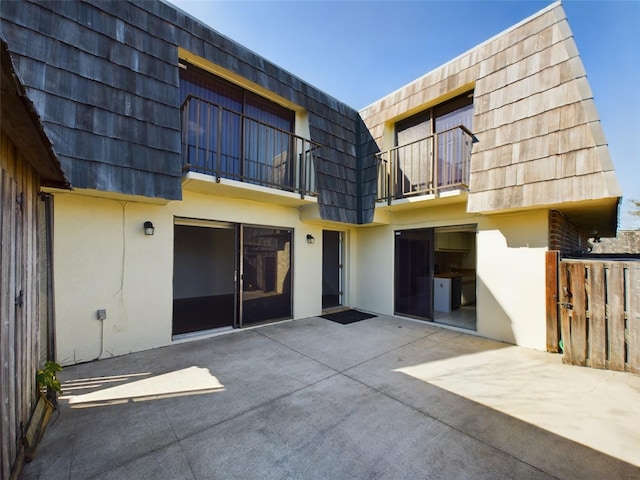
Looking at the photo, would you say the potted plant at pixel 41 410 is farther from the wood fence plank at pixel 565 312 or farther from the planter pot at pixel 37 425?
the wood fence plank at pixel 565 312

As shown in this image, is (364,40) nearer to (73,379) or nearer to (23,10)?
(23,10)

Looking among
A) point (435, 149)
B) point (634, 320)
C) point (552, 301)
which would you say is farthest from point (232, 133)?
point (634, 320)

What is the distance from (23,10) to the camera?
3221 mm

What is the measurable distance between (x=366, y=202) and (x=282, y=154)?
2.32m

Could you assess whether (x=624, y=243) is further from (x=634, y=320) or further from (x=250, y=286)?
(x=250, y=286)

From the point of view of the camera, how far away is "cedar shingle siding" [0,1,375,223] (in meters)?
3.28

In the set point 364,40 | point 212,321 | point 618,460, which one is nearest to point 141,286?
point 212,321

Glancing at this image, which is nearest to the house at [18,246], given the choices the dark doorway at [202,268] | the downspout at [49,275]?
the downspout at [49,275]

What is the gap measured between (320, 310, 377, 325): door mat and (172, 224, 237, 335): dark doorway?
111 inches

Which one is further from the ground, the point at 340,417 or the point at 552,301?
the point at 552,301

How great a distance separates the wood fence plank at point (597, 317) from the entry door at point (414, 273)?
2.62m

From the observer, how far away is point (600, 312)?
3.67 meters

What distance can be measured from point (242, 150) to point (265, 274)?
2554mm

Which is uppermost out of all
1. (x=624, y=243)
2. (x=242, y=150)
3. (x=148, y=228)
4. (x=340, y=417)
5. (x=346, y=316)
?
(x=242, y=150)
